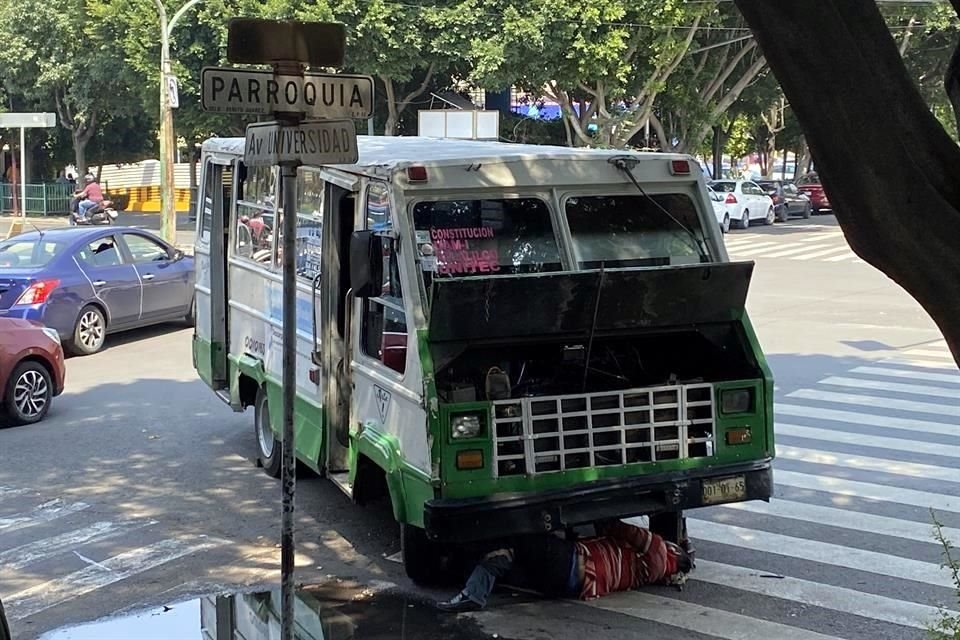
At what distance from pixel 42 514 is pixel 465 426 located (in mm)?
3811

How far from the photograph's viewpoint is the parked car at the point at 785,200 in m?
41.3

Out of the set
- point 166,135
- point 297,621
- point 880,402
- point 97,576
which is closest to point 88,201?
point 166,135

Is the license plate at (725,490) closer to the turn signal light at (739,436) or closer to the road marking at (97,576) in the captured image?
the turn signal light at (739,436)

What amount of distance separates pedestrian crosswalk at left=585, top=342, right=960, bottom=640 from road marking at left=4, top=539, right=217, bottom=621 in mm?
2816

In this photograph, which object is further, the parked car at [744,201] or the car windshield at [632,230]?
the parked car at [744,201]

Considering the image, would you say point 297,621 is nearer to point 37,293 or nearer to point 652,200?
point 652,200

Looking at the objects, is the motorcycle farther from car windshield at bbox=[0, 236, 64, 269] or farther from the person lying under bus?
the person lying under bus

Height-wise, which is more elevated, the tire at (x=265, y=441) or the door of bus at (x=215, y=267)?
the door of bus at (x=215, y=267)

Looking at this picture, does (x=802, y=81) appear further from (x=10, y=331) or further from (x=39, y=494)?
(x=10, y=331)

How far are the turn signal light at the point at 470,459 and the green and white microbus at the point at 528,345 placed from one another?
0.01 m

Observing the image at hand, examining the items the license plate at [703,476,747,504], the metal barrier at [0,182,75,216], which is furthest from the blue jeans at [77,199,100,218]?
the license plate at [703,476,747,504]

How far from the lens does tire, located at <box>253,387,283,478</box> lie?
361 inches

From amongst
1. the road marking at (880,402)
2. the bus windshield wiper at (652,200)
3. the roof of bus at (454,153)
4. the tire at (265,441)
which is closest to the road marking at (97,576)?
the tire at (265,441)

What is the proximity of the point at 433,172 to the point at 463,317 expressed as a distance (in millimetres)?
973
